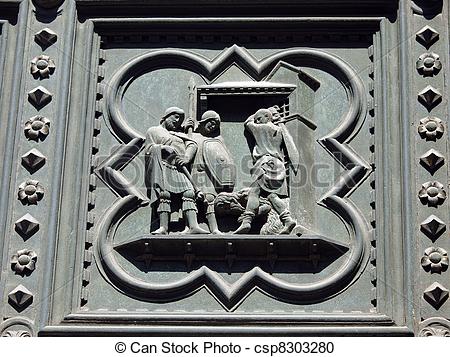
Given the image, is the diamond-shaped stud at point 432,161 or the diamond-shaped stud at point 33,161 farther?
the diamond-shaped stud at point 33,161

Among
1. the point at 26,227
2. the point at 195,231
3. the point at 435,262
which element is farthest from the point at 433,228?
the point at 26,227

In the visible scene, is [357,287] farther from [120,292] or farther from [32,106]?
[32,106]

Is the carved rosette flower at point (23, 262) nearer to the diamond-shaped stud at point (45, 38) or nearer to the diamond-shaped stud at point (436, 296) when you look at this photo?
the diamond-shaped stud at point (45, 38)

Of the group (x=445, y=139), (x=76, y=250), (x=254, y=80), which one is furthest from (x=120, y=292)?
(x=445, y=139)

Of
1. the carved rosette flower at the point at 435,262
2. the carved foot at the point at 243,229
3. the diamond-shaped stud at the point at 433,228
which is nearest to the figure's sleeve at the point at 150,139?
the carved foot at the point at 243,229

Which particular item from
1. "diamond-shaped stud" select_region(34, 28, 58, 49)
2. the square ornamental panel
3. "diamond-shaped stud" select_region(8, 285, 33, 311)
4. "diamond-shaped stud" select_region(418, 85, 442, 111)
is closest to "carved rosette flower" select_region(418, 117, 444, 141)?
the square ornamental panel

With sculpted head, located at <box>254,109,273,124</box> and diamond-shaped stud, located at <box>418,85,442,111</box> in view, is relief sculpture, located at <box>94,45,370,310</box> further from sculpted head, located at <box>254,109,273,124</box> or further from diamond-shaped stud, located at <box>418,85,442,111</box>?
diamond-shaped stud, located at <box>418,85,442,111</box>

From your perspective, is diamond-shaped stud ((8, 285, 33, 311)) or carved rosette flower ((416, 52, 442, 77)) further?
carved rosette flower ((416, 52, 442, 77))
